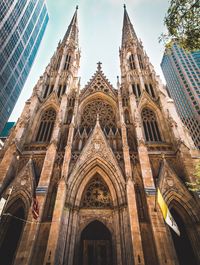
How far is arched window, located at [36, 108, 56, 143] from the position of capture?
17000 mm

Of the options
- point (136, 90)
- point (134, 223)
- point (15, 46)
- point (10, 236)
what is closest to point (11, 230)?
point (10, 236)

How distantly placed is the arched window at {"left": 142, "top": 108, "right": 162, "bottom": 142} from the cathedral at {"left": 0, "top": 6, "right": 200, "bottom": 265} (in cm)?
11

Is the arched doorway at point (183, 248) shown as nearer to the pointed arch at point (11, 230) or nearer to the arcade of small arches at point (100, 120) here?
the arcade of small arches at point (100, 120)

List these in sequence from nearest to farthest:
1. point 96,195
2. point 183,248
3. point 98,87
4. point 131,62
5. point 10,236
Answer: point 183,248 → point 10,236 → point 96,195 → point 98,87 → point 131,62

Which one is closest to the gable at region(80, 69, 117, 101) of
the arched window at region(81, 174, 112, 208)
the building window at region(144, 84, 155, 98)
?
the building window at region(144, 84, 155, 98)

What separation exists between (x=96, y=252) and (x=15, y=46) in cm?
4016

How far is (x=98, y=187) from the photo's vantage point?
46.0ft

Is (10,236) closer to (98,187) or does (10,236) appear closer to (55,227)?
(55,227)

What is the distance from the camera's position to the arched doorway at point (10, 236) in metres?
10.5

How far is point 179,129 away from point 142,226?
9.61 meters

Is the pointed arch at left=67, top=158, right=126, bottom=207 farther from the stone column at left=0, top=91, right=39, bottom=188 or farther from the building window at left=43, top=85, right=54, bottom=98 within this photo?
the building window at left=43, top=85, right=54, bottom=98

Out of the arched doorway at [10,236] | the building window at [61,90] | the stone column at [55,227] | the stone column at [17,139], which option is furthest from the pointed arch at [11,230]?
the building window at [61,90]

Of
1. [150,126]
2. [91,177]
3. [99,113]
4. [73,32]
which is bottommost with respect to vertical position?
[91,177]

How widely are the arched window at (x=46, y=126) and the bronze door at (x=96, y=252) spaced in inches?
406
